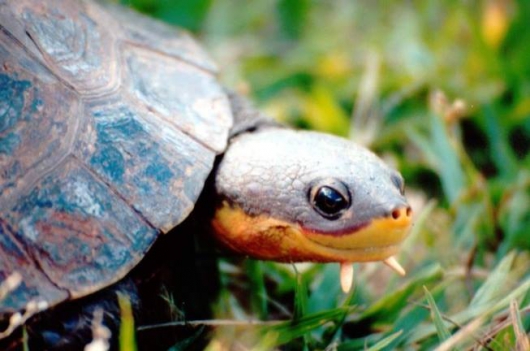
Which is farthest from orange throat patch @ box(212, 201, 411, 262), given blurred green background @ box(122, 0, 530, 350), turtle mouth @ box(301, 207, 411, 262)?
blurred green background @ box(122, 0, 530, 350)

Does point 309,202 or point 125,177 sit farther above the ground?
point 125,177

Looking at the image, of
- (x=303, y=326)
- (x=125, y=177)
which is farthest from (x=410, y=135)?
(x=125, y=177)

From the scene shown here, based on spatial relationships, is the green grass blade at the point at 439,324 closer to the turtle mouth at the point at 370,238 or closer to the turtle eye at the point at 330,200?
the turtle mouth at the point at 370,238

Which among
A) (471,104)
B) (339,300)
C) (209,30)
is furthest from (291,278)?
(209,30)

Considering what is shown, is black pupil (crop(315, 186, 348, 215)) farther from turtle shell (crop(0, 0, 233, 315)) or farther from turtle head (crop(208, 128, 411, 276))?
turtle shell (crop(0, 0, 233, 315))

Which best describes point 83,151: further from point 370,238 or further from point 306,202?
point 370,238

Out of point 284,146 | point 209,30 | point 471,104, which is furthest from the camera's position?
point 209,30

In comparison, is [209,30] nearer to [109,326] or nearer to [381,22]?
[381,22]

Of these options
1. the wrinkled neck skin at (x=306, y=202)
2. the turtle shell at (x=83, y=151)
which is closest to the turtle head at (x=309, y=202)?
the wrinkled neck skin at (x=306, y=202)
